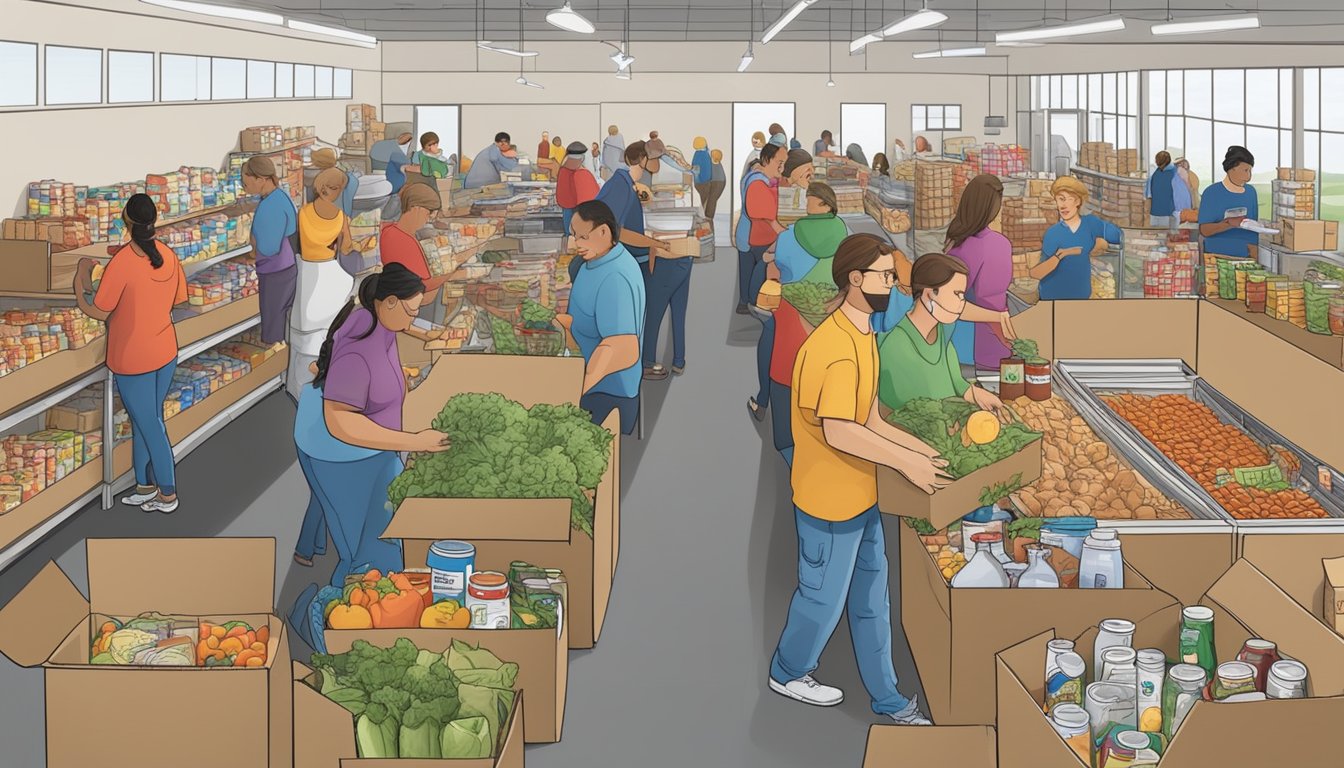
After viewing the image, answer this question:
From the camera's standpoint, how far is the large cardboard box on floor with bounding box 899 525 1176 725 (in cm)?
386

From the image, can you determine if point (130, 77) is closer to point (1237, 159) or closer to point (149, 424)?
point (149, 424)

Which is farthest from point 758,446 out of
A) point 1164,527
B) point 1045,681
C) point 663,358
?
point 1045,681

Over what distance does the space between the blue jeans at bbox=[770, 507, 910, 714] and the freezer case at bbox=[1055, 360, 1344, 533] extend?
46.9 inches

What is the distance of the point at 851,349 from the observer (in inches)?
165

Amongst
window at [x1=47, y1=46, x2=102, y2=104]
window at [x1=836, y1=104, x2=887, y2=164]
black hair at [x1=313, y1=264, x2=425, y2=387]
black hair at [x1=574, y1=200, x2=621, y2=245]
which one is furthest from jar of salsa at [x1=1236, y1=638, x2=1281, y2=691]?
window at [x1=836, y1=104, x2=887, y2=164]

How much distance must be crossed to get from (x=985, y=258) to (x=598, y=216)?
204cm

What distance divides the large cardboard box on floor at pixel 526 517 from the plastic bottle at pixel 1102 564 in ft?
5.34

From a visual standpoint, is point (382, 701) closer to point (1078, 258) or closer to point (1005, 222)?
point (1078, 258)

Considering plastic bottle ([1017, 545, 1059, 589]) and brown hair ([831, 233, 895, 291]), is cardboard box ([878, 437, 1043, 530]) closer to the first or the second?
plastic bottle ([1017, 545, 1059, 589])

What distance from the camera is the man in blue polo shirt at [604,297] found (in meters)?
6.00

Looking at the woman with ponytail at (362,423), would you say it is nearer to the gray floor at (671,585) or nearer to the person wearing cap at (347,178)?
the gray floor at (671,585)

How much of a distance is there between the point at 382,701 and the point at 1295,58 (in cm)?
2231

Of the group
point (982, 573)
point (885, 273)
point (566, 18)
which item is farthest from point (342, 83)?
point (982, 573)

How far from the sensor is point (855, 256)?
4.27 m
